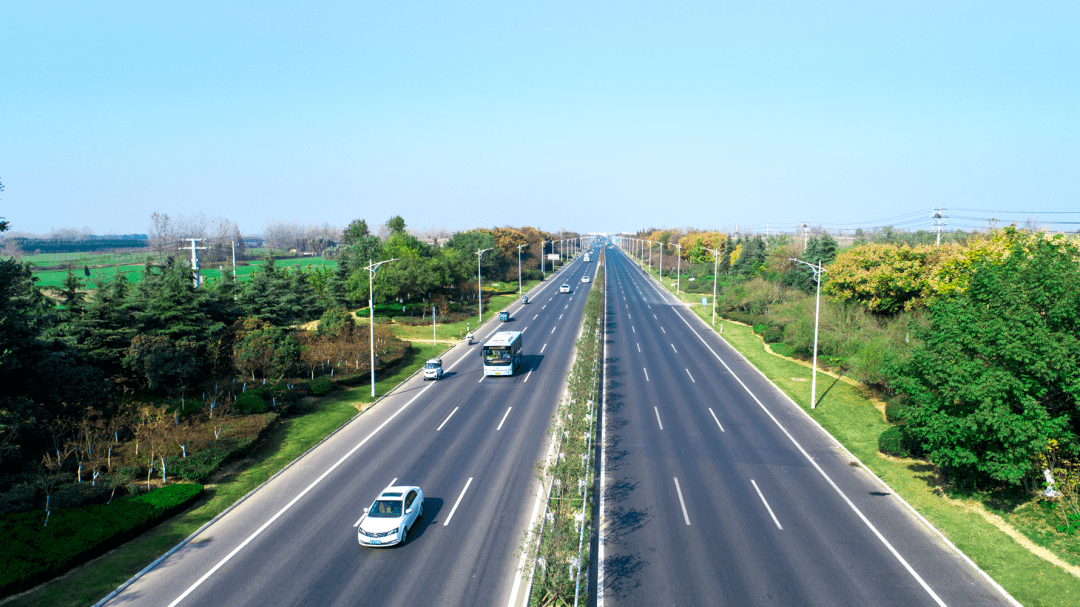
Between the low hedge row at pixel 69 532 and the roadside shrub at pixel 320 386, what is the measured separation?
14.8 m

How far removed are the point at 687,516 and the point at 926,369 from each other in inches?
455

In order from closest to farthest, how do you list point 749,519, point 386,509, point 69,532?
1. point 69,532
2. point 386,509
3. point 749,519

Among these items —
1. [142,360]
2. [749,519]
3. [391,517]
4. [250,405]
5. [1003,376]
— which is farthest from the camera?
[250,405]

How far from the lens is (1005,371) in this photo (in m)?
21.1

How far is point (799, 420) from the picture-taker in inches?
1297

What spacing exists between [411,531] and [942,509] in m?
20.1

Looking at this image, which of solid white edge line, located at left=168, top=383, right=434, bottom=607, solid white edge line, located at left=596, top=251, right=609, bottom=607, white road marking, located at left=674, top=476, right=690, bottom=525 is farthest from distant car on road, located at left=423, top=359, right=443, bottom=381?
white road marking, located at left=674, top=476, right=690, bottom=525

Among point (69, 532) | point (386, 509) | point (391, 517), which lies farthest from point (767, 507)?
point (69, 532)

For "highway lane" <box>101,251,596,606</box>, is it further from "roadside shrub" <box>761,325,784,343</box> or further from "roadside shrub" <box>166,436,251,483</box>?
"roadside shrub" <box>761,325,784,343</box>

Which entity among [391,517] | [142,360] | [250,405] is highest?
[142,360]

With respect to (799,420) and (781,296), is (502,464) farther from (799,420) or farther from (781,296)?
(781,296)

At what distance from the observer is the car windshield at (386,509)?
19531 millimetres

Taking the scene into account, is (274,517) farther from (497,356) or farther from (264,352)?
(497,356)

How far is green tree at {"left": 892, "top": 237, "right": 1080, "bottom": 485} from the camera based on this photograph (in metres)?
20.4
